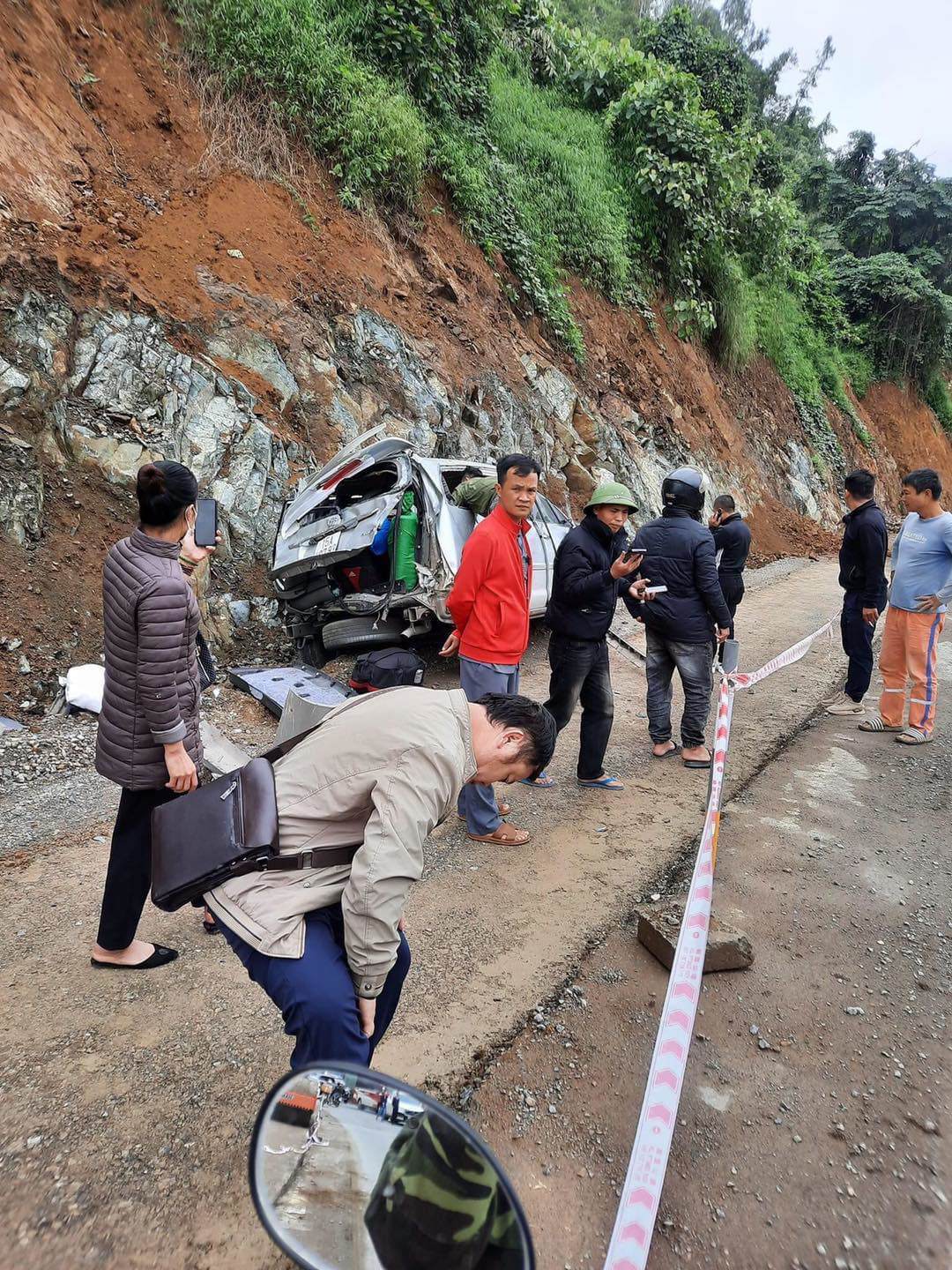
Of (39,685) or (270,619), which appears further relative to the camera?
(270,619)

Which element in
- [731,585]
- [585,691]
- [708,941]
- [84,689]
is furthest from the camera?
[731,585]

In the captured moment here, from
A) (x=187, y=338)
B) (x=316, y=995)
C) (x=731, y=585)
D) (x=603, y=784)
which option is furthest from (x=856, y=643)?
(x=187, y=338)

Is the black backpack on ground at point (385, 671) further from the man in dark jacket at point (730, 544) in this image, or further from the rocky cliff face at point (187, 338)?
the man in dark jacket at point (730, 544)

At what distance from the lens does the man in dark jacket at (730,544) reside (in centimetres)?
736

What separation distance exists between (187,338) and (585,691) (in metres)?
5.47

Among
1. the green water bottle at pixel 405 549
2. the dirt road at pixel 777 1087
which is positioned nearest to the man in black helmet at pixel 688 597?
the dirt road at pixel 777 1087

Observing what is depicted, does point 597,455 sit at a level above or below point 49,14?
A: below

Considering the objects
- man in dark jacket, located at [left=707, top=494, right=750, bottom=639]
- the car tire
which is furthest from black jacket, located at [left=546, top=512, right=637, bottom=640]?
man in dark jacket, located at [left=707, top=494, right=750, bottom=639]

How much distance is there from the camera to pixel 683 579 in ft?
16.7

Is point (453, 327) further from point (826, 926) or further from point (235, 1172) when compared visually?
point (235, 1172)

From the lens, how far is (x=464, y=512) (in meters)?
6.49

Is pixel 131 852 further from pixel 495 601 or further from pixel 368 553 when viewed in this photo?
pixel 368 553

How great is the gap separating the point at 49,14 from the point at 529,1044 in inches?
427

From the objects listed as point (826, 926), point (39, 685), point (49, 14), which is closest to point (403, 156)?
point (49, 14)
